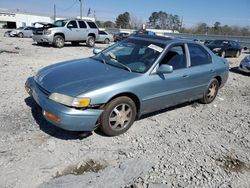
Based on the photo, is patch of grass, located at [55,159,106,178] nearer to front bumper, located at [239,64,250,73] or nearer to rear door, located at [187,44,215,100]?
rear door, located at [187,44,215,100]

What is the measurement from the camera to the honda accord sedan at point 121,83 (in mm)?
3682

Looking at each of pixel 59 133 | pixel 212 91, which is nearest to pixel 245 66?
pixel 212 91

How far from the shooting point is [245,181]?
3.41 metres

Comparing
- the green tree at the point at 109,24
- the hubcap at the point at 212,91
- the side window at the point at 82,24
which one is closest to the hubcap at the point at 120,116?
the hubcap at the point at 212,91

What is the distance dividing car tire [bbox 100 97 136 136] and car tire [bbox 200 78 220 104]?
8.05 feet

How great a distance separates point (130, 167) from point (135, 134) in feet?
3.19

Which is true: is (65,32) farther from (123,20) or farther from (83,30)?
(123,20)

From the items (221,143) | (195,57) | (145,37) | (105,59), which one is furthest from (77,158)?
(195,57)

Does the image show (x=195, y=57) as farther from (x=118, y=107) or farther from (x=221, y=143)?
(x=118, y=107)

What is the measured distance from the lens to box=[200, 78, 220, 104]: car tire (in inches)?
238

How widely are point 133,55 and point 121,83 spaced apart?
3.42 feet

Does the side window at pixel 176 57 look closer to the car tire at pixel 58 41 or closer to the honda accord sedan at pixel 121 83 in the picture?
the honda accord sedan at pixel 121 83

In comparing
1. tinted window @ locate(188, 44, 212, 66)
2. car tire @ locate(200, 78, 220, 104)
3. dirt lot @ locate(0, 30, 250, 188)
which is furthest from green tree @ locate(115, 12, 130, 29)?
dirt lot @ locate(0, 30, 250, 188)

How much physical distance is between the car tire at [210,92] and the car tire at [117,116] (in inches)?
96.6
